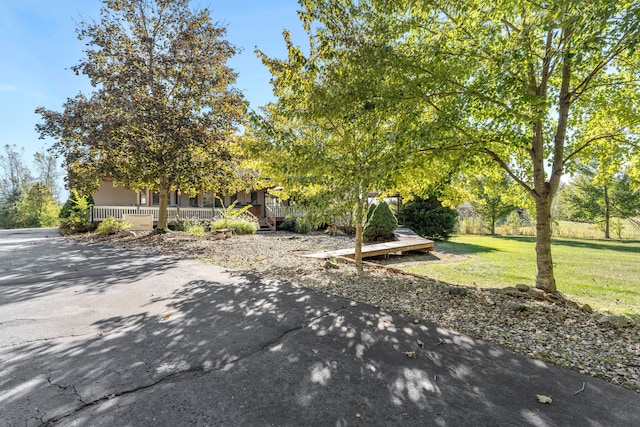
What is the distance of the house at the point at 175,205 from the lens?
17.4m

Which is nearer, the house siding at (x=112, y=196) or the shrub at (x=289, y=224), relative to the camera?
the shrub at (x=289, y=224)

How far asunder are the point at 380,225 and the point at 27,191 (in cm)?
3663

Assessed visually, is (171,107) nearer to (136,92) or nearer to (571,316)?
(136,92)

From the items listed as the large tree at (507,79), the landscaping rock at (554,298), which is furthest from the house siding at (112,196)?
the landscaping rock at (554,298)

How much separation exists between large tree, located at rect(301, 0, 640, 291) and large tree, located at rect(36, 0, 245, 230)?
25.9 feet

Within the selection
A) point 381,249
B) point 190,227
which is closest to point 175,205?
point 190,227

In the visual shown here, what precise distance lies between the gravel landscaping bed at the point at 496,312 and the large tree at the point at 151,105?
5524mm

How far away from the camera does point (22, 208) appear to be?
27203mm

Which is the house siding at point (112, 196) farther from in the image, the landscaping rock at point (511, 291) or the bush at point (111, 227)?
the landscaping rock at point (511, 291)

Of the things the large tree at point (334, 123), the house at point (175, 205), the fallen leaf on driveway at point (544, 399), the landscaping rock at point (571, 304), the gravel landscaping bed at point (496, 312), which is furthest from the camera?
the house at point (175, 205)

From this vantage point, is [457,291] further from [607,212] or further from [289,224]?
[607,212]

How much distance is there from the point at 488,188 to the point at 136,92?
12581 mm

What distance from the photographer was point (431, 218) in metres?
16.0

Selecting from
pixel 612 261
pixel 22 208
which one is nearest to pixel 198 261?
pixel 612 261
